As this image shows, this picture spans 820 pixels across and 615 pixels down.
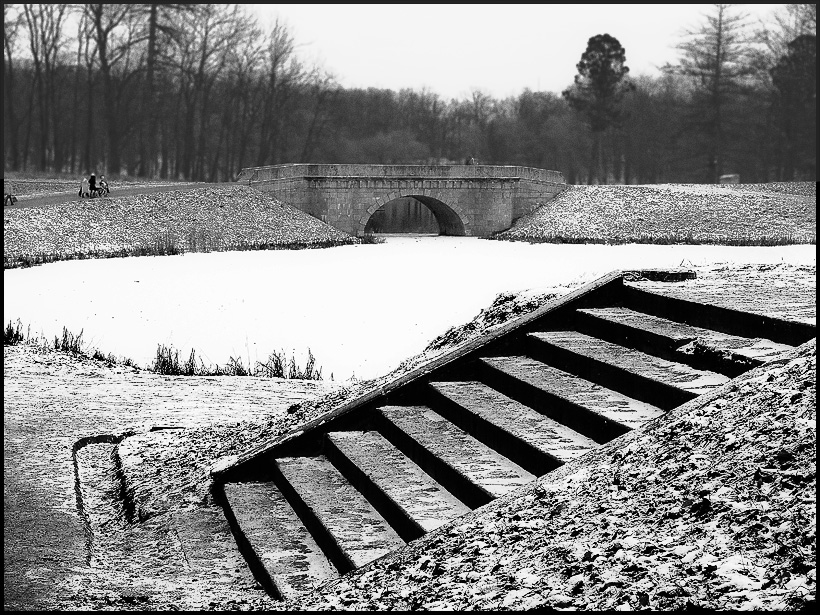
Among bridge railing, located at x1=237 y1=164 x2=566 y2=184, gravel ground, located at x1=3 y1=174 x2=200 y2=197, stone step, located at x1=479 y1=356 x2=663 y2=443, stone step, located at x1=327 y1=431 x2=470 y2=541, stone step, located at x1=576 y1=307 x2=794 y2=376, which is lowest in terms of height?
stone step, located at x1=327 y1=431 x2=470 y2=541

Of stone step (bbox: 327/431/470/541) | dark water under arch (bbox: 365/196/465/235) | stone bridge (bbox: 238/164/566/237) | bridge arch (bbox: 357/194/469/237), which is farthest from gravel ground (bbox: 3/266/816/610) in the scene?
dark water under arch (bbox: 365/196/465/235)

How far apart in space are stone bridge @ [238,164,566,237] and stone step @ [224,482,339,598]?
36.1m

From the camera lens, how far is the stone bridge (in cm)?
4259

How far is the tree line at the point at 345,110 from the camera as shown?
4991 cm

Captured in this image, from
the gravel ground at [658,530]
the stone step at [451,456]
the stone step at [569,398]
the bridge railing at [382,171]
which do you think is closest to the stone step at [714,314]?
the gravel ground at [658,530]

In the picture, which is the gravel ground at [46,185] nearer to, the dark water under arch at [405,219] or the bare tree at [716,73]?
the dark water under arch at [405,219]

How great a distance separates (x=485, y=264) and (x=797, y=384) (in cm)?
2302

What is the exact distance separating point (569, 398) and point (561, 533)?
1.55 meters

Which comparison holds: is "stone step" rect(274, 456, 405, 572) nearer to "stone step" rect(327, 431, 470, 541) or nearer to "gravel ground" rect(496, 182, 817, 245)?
"stone step" rect(327, 431, 470, 541)

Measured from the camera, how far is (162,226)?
1422 inches

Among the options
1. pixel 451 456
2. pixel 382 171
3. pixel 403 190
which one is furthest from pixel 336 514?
pixel 403 190

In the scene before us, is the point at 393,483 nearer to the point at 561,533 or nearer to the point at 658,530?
the point at 561,533

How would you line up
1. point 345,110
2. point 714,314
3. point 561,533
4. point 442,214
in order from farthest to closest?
point 345,110
point 442,214
point 714,314
point 561,533

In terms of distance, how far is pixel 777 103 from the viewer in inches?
1843
